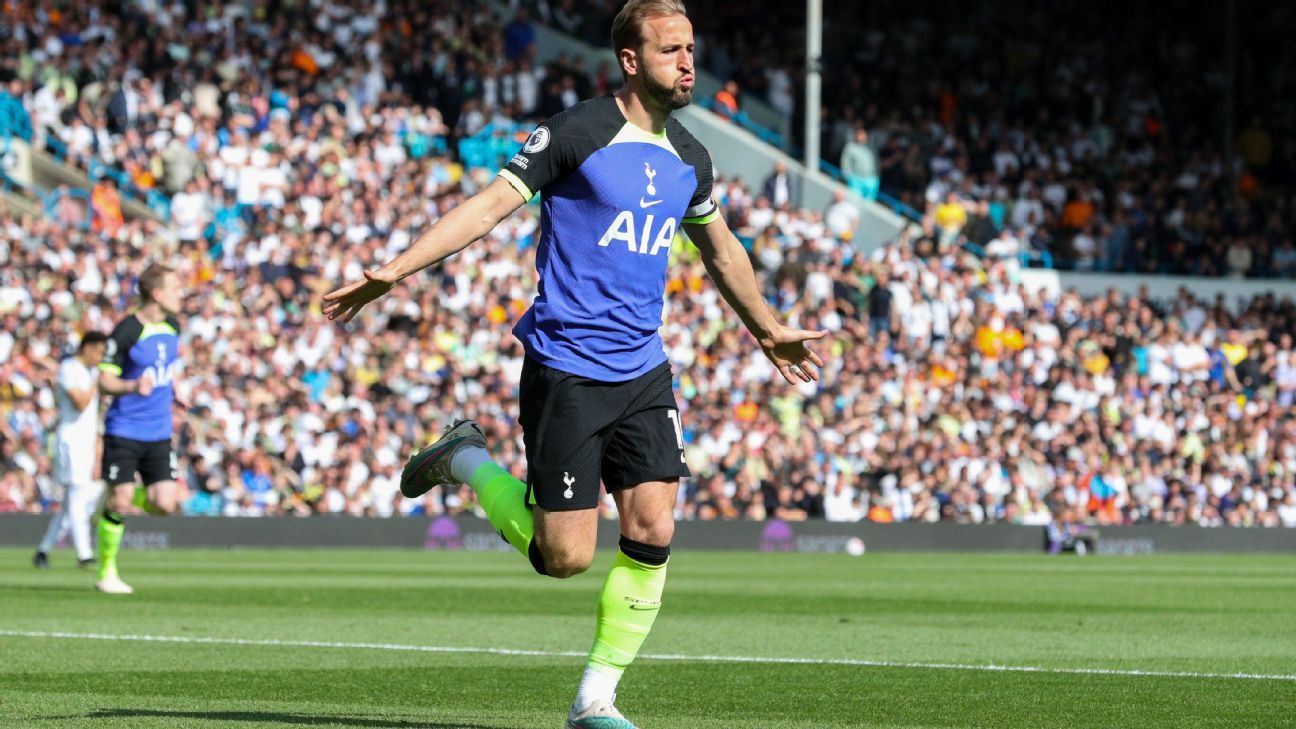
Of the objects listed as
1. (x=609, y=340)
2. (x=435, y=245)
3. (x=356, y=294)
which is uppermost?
(x=435, y=245)

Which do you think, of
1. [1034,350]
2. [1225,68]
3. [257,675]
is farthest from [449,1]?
[257,675]

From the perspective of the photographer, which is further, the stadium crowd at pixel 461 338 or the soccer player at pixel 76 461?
the stadium crowd at pixel 461 338

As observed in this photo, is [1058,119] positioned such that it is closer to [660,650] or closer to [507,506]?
[660,650]

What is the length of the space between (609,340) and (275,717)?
1926 mm

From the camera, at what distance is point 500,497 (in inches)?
307

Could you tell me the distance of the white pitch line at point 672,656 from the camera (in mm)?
10170

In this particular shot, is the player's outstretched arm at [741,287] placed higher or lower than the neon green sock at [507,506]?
higher

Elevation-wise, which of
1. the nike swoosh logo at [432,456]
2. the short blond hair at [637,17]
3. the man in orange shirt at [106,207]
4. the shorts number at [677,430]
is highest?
the man in orange shirt at [106,207]

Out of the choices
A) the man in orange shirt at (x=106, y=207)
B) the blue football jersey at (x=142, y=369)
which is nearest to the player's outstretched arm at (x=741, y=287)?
the blue football jersey at (x=142, y=369)

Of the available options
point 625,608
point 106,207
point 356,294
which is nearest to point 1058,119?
point 106,207

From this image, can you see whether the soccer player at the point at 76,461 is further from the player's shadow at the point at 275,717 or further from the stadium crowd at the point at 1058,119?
the stadium crowd at the point at 1058,119

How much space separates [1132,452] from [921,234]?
491cm

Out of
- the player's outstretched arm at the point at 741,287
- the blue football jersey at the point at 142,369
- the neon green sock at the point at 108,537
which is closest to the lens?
the player's outstretched arm at the point at 741,287

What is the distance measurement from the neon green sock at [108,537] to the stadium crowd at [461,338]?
1049 cm
